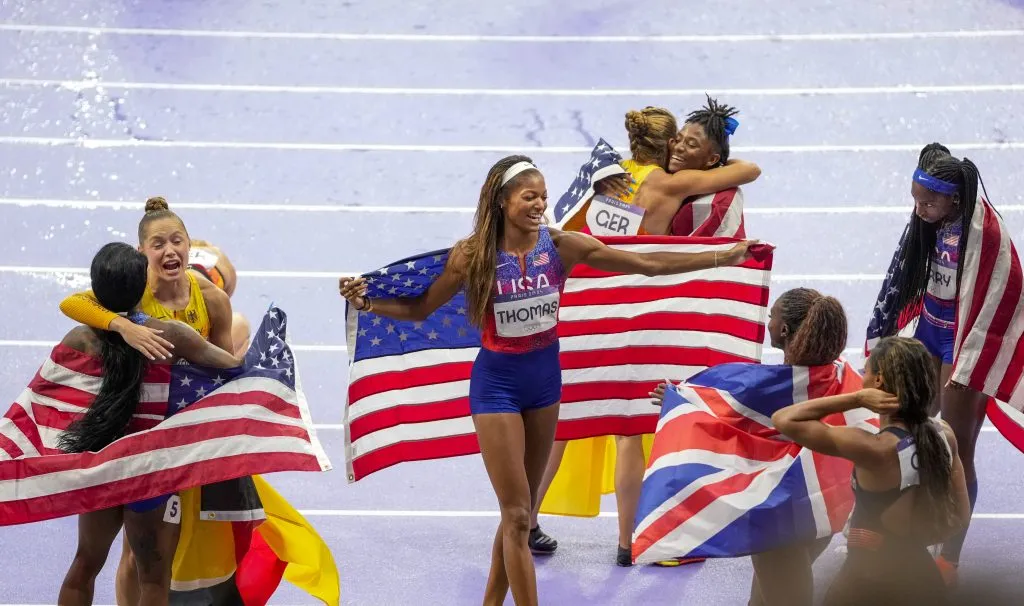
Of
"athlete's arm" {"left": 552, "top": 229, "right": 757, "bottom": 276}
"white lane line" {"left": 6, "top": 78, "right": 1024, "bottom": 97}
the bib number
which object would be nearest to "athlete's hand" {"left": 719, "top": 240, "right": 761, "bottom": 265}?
"athlete's arm" {"left": 552, "top": 229, "right": 757, "bottom": 276}

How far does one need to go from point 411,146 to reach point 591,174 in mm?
5510

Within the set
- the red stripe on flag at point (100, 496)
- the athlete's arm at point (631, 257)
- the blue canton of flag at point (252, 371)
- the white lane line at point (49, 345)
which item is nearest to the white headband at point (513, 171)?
the athlete's arm at point (631, 257)

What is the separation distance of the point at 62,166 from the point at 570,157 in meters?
4.39

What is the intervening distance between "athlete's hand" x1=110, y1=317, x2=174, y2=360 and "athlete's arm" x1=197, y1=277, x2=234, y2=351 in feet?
1.76

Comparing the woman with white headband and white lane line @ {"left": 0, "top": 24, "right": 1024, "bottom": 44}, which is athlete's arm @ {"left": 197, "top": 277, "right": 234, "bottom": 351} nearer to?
the woman with white headband

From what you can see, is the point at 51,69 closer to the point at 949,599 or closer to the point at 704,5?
the point at 704,5

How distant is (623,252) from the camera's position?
6.13m

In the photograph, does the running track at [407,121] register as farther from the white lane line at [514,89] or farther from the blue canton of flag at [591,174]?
the blue canton of flag at [591,174]

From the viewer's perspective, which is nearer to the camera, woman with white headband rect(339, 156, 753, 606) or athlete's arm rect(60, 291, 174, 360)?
athlete's arm rect(60, 291, 174, 360)

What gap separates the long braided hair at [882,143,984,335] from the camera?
631cm

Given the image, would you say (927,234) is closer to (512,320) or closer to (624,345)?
(624,345)

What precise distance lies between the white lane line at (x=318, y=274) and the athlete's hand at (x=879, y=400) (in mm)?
5676

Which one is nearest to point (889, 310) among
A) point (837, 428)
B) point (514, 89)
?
point (837, 428)

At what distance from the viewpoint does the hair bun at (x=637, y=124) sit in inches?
279
